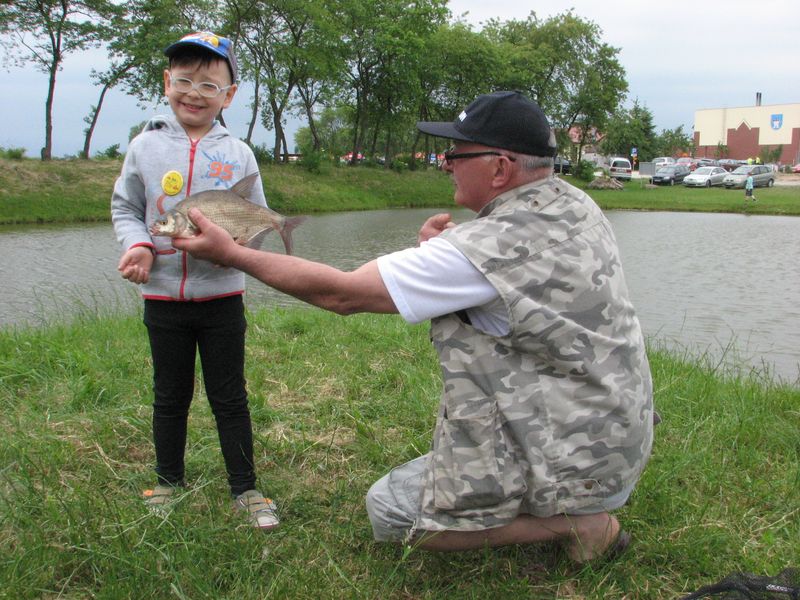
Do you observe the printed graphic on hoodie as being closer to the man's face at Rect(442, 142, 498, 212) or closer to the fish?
the fish

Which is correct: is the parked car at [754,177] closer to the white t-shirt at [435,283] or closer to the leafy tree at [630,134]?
the leafy tree at [630,134]

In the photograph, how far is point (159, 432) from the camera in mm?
2906

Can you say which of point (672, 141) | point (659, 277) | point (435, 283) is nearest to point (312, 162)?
point (659, 277)

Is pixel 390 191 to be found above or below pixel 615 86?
below

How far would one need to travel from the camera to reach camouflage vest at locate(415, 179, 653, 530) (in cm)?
219

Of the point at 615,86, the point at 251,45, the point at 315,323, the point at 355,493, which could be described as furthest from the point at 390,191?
the point at 355,493

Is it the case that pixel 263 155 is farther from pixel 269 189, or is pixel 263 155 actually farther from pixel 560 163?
pixel 560 163

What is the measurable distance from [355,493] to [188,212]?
1.41 meters

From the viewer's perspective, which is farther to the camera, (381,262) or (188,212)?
(188,212)

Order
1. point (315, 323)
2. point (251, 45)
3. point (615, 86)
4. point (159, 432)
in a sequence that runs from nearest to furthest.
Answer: point (159, 432) < point (315, 323) < point (251, 45) < point (615, 86)

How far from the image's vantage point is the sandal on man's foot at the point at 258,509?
8.91 ft

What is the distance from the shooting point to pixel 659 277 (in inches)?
510

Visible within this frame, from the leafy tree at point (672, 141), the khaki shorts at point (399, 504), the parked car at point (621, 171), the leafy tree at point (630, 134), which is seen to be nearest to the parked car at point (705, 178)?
the parked car at point (621, 171)

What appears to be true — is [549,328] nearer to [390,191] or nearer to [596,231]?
[596,231]
